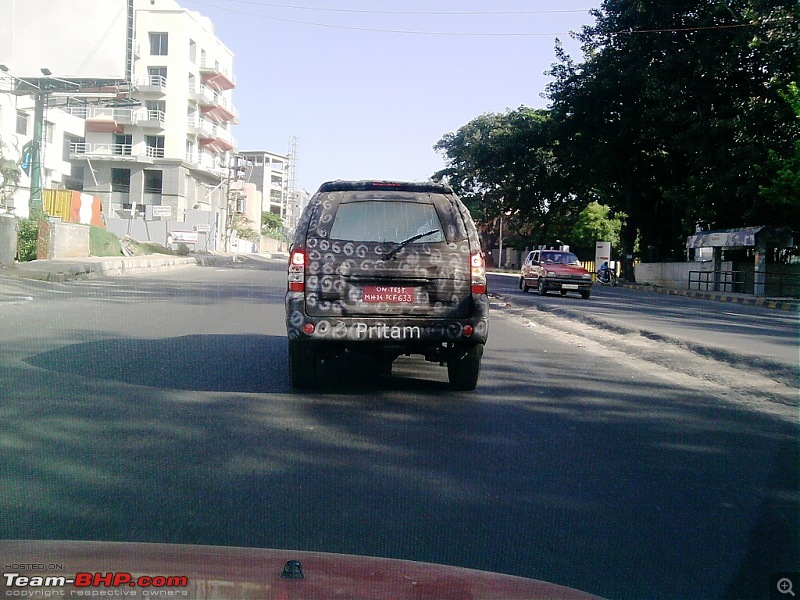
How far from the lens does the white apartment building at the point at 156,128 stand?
60844 millimetres

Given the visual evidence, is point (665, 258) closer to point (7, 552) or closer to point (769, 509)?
point (769, 509)

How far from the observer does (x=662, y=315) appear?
1994cm

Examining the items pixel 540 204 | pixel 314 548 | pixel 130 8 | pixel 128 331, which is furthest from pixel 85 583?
pixel 540 204

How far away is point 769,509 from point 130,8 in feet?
109

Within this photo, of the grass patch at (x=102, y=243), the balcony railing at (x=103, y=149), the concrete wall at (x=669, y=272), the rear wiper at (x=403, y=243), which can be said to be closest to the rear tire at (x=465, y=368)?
the rear wiper at (x=403, y=243)

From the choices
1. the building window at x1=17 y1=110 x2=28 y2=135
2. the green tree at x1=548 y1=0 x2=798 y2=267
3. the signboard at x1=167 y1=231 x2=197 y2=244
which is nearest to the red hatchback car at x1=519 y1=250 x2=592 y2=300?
the green tree at x1=548 y1=0 x2=798 y2=267

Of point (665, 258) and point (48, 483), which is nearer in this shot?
point (48, 483)

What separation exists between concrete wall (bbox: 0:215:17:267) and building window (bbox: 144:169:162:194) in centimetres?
4175

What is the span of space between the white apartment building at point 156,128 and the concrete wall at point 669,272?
3547 centimetres

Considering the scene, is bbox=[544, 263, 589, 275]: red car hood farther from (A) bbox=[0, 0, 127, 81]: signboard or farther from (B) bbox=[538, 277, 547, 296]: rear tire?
(A) bbox=[0, 0, 127, 81]: signboard

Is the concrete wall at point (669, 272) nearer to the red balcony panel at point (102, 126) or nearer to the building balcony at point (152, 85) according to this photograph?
the building balcony at point (152, 85)

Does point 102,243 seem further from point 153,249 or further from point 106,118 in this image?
point 106,118

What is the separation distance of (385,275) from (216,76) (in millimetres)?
65060

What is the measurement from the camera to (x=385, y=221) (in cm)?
718
